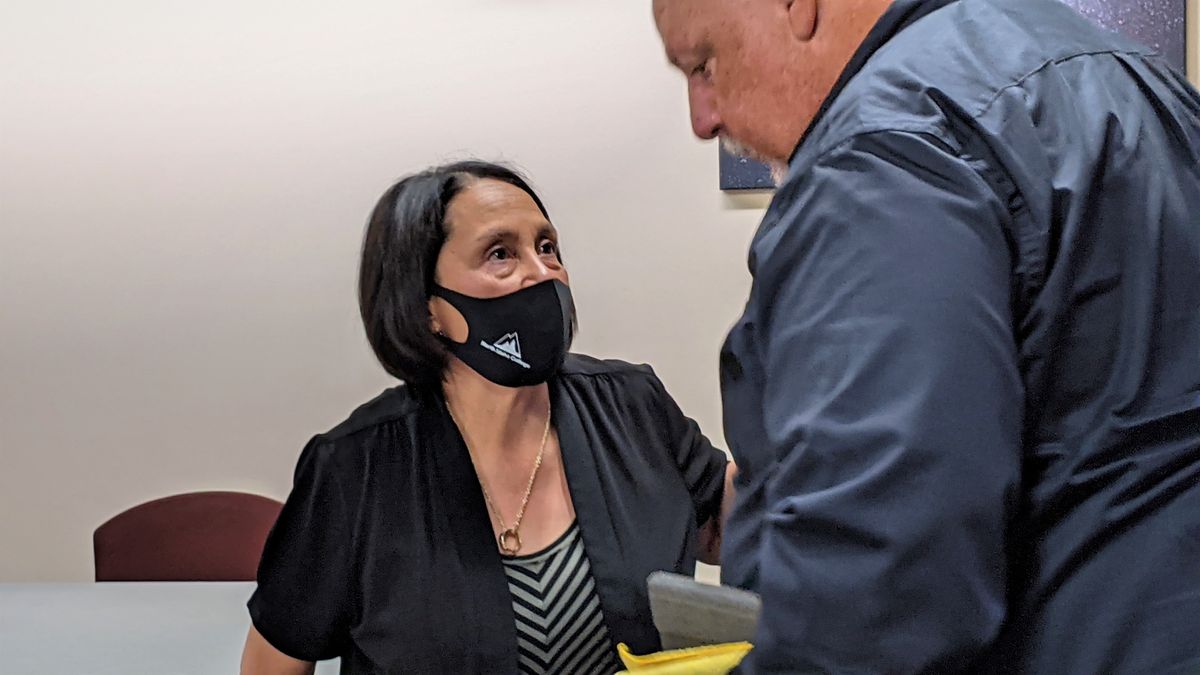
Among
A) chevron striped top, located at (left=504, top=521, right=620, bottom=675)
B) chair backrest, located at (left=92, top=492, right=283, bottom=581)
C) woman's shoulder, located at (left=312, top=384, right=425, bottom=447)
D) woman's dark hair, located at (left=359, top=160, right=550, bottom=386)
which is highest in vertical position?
woman's dark hair, located at (left=359, top=160, right=550, bottom=386)

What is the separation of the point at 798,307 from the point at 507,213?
1088 mm

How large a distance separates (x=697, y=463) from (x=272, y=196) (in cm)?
139

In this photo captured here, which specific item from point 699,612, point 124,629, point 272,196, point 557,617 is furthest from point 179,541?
point 699,612

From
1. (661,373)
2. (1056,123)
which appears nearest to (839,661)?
(1056,123)

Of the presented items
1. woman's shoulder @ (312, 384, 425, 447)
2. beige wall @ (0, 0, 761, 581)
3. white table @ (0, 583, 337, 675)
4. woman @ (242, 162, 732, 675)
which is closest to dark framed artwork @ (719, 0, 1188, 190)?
beige wall @ (0, 0, 761, 581)

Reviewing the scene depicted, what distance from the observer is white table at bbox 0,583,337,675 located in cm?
173

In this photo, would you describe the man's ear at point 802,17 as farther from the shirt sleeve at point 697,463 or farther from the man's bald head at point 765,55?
the shirt sleeve at point 697,463

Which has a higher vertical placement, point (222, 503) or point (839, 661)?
point (839, 661)

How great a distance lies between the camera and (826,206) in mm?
591

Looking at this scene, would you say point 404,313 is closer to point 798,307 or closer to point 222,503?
point 222,503

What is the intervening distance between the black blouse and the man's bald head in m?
0.87

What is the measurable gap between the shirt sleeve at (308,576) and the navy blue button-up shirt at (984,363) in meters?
0.95

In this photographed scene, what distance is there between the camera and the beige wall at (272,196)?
262 centimetres

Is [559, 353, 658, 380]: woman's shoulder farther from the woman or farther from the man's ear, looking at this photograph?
the man's ear
